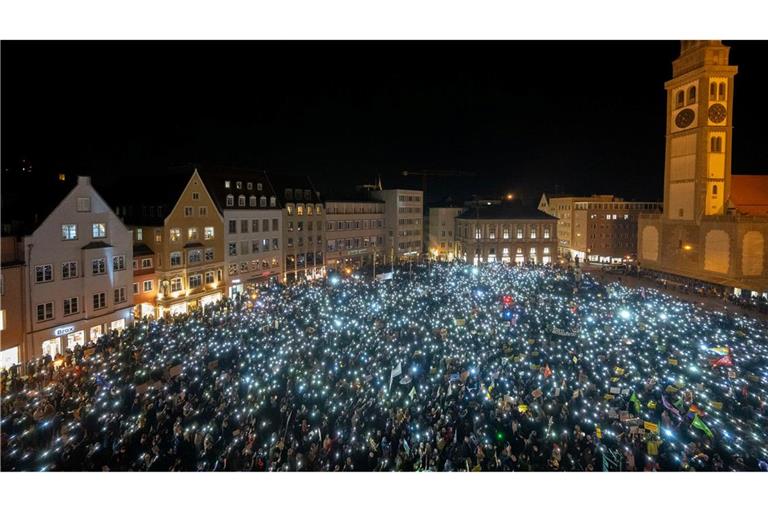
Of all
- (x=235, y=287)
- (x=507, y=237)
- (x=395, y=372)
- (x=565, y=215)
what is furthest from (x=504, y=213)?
(x=395, y=372)

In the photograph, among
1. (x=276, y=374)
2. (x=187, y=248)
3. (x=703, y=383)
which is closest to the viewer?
(x=703, y=383)

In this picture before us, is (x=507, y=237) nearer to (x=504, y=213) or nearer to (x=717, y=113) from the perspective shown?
(x=504, y=213)

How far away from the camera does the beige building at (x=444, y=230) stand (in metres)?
84.6

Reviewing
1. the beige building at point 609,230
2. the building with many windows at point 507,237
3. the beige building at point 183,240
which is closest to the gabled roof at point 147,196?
the beige building at point 183,240

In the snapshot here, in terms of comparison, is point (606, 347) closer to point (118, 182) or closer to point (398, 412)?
point (398, 412)

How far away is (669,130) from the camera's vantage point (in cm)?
5906

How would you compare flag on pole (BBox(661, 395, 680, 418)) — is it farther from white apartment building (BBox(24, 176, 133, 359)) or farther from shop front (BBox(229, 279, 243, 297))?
shop front (BBox(229, 279, 243, 297))

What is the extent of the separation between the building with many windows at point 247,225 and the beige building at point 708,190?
2216 inches

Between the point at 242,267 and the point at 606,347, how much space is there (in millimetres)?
38042

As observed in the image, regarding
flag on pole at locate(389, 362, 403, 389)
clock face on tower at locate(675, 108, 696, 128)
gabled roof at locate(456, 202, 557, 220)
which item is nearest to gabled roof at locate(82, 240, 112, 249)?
flag on pole at locate(389, 362, 403, 389)

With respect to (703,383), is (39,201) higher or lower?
higher

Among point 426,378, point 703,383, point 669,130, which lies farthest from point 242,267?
point 669,130

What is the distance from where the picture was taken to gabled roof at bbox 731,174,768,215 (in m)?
54.3

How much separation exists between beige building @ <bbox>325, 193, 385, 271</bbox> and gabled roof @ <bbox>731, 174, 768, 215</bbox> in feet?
168
